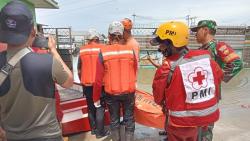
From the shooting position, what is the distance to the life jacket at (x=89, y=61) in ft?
17.4

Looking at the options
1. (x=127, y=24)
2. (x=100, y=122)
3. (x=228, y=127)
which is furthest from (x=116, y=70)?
(x=228, y=127)

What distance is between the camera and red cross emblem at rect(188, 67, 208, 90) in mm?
2920

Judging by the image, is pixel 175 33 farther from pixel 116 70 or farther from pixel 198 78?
pixel 116 70

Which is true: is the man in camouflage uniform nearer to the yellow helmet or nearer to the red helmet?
the yellow helmet

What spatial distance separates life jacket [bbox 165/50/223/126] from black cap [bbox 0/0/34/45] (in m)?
1.37

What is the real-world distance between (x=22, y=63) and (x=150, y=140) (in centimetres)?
358

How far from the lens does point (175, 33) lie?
3.03m

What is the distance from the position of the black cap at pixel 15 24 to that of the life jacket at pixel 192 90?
1.37 meters

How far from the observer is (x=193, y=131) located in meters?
3.12

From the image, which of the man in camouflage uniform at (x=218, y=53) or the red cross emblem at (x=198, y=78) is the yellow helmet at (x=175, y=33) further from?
the man in camouflage uniform at (x=218, y=53)

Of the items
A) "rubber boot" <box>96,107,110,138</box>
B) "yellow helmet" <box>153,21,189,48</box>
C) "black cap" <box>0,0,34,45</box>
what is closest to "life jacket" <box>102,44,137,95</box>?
"rubber boot" <box>96,107,110,138</box>

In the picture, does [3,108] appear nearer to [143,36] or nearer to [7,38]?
[7,38]

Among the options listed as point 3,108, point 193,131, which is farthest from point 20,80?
point 193,131

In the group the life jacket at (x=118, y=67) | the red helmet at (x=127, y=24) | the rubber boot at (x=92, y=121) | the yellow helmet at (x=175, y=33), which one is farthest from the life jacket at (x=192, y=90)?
the rubber boot at (x=92, y=121)
